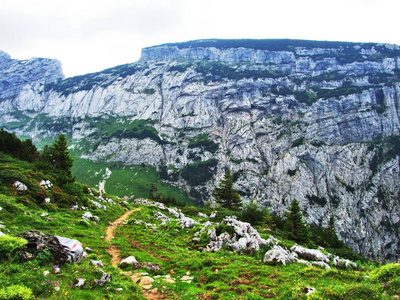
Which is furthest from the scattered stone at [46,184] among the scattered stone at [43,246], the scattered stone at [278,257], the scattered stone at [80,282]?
the scattered stone at [278,257]

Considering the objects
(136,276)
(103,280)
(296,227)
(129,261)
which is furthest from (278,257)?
(296,227)

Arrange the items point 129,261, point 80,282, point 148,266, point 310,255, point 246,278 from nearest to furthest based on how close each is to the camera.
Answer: point 80,282, point 246,278, point 148,266, point 129,261, point 310,255

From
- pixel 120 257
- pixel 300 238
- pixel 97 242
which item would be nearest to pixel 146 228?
pixel 97 242

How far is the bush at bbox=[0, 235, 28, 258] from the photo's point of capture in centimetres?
903

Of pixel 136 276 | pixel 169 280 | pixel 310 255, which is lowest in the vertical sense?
pixel 310 255

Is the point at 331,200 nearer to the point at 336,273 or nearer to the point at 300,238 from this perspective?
the point at 300,238

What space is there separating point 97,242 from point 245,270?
14011 mm

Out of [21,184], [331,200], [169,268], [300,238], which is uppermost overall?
[21,184]

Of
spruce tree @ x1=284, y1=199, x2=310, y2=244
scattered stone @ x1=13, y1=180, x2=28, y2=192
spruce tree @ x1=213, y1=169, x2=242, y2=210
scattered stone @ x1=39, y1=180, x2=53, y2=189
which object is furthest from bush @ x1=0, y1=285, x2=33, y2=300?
spruce tree @ x1=213, y1=169, x2=242, y2=210

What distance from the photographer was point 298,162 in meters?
188

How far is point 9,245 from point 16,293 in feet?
11.7

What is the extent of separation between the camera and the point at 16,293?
22.0 feet

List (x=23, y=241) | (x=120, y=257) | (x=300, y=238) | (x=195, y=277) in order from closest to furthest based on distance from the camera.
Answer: (x=23, y=241) → (x=195, y=277) → (x=120, y=257) → (x=300, y=238)

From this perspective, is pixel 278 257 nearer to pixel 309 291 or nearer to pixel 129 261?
pixel 309 291
